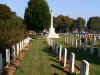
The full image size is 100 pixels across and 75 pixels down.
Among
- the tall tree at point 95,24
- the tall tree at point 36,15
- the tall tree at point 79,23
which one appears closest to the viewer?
the tall tree at point 36,15

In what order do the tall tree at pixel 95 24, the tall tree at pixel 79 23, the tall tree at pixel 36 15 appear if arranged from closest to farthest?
1. the tall tree at pixel 36 15
2. the tall tree at pixel 95 24
3. the tall tree at pixel 79 23

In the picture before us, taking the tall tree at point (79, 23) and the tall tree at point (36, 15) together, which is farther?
the tall tree at point (79, 23)

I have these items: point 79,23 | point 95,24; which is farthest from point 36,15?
point 79,23

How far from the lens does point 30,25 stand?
40000 mm

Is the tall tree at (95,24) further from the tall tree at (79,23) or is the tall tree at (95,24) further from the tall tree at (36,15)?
the tall tree at (36,15)

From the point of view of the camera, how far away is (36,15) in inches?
1577

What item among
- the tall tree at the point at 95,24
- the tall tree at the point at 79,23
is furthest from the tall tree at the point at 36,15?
the tall tree at the point at 79,23

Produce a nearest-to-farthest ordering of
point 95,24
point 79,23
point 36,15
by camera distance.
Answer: point 36,15, point 95,24, point 79,23

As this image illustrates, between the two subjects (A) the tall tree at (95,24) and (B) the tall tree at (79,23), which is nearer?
(A) the tall tree at (95,24)

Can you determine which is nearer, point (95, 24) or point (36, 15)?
point (36, 15)

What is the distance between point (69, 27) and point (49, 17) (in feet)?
192

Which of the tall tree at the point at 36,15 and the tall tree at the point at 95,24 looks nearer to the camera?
the tall tree at the point at 36,15

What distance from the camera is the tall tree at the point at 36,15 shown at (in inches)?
1564

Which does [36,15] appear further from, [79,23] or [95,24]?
[79,23]
